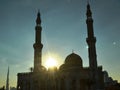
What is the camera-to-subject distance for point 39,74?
1804 inches

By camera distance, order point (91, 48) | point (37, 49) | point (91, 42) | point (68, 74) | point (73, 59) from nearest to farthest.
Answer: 1. point (68, 74)
2. point (91, 48)
3. point (91, 42)
4. point (73, 59)
5. point (37, 49)

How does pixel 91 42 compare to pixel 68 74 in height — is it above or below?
above

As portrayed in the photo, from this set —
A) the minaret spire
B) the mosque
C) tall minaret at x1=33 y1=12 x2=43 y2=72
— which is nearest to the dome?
the mosque

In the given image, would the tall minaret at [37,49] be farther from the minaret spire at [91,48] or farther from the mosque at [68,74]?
the minaret spire at [91,48]

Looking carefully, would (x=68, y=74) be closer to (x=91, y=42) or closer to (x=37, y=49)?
(x=91, y=42)

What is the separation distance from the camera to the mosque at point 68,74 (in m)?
41.1

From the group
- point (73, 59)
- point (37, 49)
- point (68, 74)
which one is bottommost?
point (68, 74)

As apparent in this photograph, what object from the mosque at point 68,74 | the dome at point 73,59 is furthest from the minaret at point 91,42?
the dome at point 73,59

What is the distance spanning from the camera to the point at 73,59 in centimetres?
4491

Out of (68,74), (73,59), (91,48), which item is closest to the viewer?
(68,74)

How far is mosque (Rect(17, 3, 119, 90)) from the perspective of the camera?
135ft

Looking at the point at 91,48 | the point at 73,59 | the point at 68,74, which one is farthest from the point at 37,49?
the point at 91,48

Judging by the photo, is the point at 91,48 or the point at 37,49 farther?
the point at 37,49

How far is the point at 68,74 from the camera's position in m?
42.0
